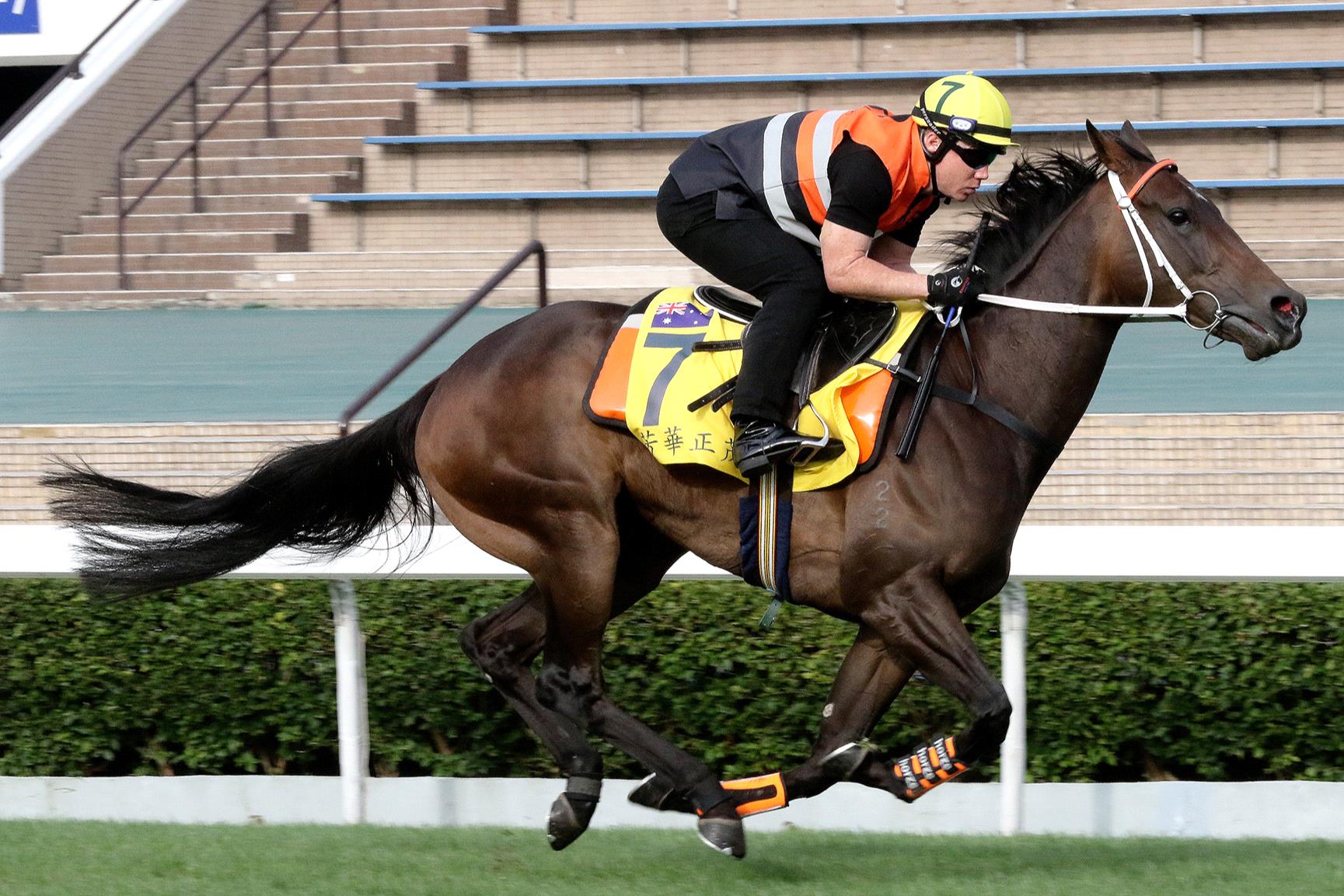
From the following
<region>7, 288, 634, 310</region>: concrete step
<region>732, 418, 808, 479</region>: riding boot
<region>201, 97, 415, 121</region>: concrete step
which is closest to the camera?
<region>732, 418, 808, 479</region>: riding boot


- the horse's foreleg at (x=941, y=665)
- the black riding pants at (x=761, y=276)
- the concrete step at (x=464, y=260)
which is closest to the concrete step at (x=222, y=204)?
the concrete step at (x=464, y=260)

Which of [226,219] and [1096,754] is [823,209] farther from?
[226,219]

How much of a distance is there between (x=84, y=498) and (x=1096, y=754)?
2528mm

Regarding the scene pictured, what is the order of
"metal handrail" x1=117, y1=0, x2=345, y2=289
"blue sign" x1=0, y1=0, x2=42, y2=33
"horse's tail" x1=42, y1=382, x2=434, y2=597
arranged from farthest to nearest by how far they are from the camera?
"blue sign" x1=0, y1=0, x2=42, y2=33, "metal handrail" x1=117, y1=0, x2=345, y2=289, "horse's tail" x1=42, y1=382, x2=434, y2=597

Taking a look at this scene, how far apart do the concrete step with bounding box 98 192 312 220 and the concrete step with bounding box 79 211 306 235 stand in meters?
0.07

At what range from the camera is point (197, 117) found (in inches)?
470

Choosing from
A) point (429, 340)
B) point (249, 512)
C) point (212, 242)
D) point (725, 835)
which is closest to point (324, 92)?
point (212, 242)

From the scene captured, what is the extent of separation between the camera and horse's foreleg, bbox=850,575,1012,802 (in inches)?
126

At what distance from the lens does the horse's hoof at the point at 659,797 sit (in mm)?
3488

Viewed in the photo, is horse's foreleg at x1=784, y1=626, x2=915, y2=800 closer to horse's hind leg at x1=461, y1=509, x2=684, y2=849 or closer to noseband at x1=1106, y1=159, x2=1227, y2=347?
horse's hind leg at x1=461, y1=509, x2=684, y2=849

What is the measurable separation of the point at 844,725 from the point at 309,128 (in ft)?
30.6

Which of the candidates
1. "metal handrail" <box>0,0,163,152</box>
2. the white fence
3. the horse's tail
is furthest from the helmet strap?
"metal handrail" <box>0,0,163,152</box>

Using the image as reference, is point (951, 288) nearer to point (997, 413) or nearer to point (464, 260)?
point (997, 413)

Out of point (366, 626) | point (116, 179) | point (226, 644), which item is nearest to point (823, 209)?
point (366, 626)
